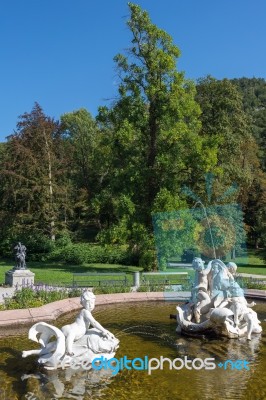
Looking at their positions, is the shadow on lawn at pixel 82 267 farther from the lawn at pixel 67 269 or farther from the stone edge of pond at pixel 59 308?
the stone edge of pond at pixel 59 308

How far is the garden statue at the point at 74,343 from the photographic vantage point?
8.46m

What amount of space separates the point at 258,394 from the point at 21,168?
34208mm

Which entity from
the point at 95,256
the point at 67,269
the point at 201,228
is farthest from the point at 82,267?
the point at 201,228

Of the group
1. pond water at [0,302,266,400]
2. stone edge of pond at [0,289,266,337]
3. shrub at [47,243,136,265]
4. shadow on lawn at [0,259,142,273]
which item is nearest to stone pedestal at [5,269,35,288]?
stone edge of pond at [0,289,266,337]

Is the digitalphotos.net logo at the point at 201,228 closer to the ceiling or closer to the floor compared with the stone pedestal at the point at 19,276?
closer to the ceiling

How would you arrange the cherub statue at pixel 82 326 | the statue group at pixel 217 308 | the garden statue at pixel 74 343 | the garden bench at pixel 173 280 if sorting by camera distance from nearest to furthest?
1. the garden statue at pixel 74 343
2. the cherub statue at pixel 82 326
3. the statue group at pixel 217 308
4. the garden bench at pixel 173 280

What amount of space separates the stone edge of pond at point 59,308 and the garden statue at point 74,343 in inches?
124

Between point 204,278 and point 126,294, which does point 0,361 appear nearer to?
point 204,278

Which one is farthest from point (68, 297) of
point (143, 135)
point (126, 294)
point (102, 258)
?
point (102, 258)

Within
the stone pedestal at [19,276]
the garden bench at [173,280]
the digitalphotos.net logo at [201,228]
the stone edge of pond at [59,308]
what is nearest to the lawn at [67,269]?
the digitalphotos.net logo at [201,228]

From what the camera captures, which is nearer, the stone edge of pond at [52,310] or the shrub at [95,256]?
the stone edge of pond at [52,310]

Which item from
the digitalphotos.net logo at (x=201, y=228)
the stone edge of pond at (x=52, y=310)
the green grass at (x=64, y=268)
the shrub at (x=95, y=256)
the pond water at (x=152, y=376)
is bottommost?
the pond water at (x=152, y=376)

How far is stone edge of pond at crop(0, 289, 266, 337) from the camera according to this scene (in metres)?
12.0

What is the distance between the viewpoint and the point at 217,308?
10.7m
